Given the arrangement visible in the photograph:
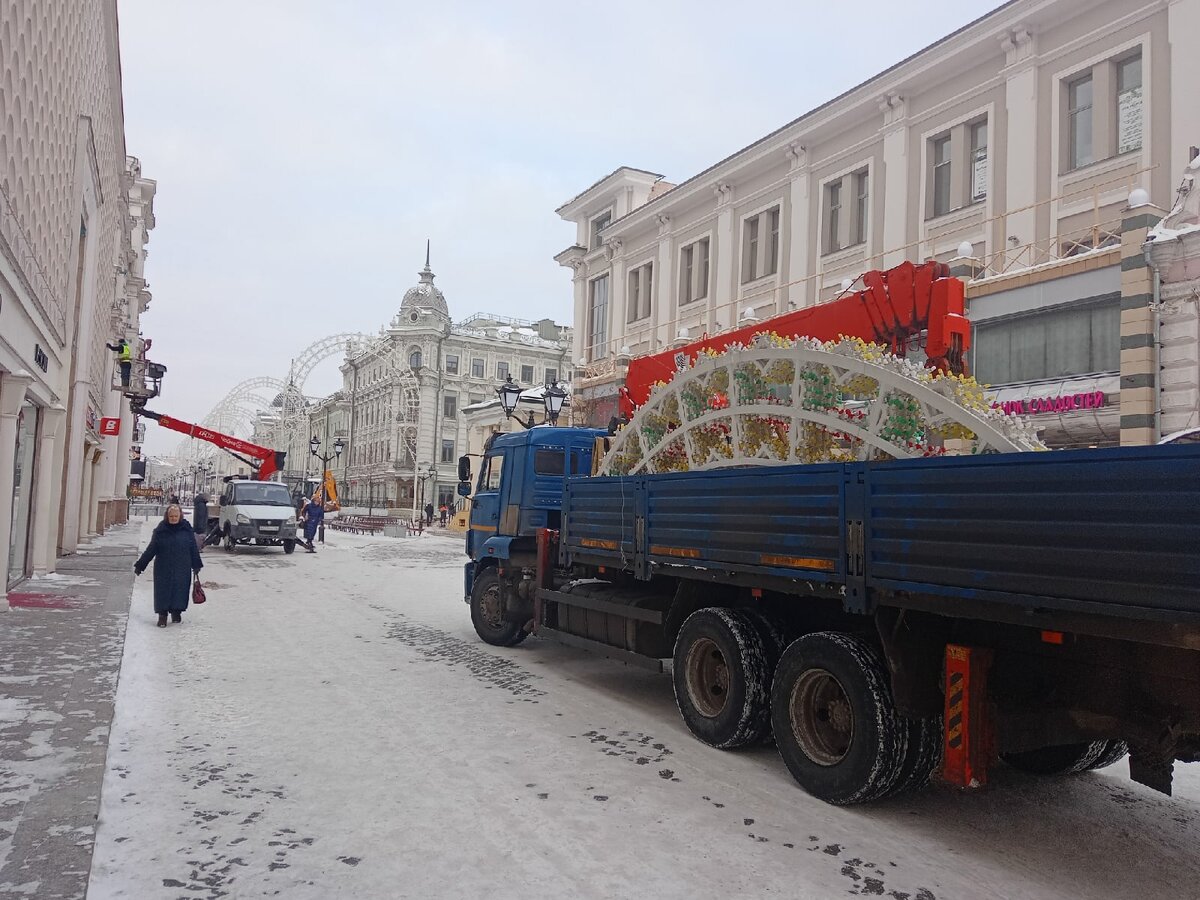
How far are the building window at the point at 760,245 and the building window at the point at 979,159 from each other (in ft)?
20.3

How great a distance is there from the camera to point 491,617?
10594mm

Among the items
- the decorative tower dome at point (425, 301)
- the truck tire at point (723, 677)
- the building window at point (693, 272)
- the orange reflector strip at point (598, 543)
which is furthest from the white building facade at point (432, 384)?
the truck tire at point (723, 677)

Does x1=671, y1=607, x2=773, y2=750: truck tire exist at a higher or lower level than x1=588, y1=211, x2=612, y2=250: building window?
lower

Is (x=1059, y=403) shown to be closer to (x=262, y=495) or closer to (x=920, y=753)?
(x=920, y=753)

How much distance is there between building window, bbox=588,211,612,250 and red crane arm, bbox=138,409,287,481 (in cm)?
1527

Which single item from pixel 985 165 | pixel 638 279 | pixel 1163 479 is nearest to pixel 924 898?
pixel 1163 479

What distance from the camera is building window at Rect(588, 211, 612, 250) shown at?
35.0 meters

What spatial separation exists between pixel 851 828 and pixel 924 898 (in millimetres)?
897

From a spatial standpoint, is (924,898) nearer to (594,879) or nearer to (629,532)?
(594,879)

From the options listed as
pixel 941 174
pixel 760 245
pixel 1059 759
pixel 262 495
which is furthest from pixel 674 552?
pixel 262 495

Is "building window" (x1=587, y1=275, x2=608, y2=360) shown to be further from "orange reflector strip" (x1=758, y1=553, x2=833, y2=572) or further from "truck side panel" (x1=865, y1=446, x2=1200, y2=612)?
"truck side panel" (x1=865, y1=446, x2=1200, y2=612)

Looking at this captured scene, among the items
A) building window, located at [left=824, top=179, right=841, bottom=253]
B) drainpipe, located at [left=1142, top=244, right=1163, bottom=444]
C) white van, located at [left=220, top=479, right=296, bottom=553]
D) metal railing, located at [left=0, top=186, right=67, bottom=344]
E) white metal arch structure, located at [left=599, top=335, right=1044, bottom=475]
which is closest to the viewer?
white metal arch structure, located at [left=599, top=335, right=1044, bottom=475]

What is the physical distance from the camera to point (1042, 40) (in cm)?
1803

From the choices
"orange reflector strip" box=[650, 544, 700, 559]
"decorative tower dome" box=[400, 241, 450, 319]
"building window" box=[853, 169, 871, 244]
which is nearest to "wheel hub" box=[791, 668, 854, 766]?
"orange reflector strip" box=[650, 544, 700, 559]
